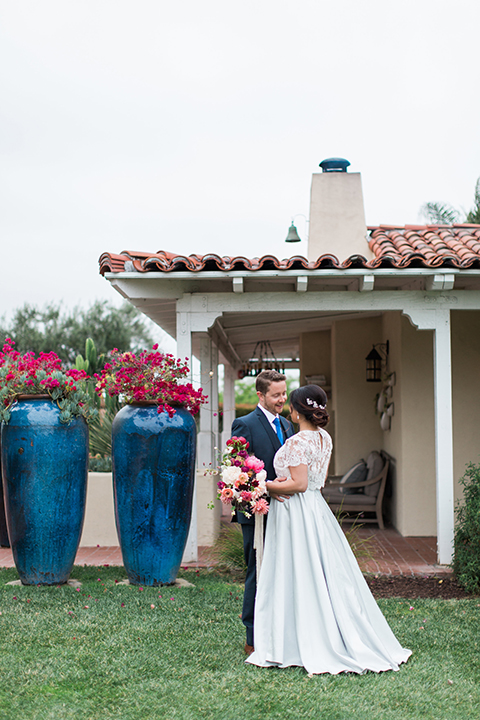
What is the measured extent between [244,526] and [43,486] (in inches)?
90.3

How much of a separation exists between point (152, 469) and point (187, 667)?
6.41 feet

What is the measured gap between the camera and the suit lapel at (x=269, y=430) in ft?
12.3

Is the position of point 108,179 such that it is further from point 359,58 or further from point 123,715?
point 123,715

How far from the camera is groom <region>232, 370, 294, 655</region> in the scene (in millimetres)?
3680

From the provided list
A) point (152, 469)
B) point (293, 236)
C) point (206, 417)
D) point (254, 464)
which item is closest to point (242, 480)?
point (254, 464)

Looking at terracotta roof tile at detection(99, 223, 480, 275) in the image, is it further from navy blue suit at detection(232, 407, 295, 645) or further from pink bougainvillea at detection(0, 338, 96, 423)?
navy blue suit at detection(232, 407, 295, 645)

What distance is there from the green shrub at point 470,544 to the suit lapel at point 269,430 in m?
2.37

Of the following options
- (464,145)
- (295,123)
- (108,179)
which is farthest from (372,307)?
(108,179)

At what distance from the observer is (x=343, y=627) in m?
3.44

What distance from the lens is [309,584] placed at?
348 cm

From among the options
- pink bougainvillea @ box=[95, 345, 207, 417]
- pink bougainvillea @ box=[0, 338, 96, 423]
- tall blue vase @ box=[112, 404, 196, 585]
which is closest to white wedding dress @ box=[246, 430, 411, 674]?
tall blue vase @ box=[112, 404, 196, 585]

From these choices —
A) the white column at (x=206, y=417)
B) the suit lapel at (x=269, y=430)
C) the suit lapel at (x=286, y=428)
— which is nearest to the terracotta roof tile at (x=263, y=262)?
the white column at (x=206, y=417)

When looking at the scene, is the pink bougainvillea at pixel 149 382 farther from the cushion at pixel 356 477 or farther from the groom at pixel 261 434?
the cushion at pixel 356 477

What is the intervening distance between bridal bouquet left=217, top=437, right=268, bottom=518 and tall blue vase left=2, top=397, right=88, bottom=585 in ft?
7.83
